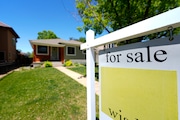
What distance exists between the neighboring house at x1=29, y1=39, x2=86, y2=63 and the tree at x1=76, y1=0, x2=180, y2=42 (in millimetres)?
10478

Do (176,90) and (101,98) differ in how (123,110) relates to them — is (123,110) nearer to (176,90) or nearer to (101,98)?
(101,98)

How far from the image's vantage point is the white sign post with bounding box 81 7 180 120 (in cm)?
105

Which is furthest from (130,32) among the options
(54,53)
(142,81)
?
(54,53)

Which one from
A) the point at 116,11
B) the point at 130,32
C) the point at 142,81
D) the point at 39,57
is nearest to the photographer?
the point at 142,81

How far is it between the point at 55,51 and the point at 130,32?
21.3 meters

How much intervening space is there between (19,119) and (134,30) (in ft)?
12.9

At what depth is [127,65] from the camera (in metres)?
1.48

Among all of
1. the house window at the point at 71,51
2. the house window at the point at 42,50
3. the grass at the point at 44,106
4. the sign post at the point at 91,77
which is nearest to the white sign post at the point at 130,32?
the sign post at the point at 91,77

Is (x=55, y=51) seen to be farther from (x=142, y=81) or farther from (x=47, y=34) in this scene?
(x=47, y=34)

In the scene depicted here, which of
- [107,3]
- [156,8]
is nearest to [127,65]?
[107,3]

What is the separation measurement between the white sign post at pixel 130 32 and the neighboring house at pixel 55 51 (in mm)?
17933

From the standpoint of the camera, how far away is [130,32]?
4.58 feet

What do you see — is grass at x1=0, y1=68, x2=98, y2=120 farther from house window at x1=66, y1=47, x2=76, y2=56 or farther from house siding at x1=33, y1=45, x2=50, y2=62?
house window at x1=66, y1=47, x2=76, y2=56

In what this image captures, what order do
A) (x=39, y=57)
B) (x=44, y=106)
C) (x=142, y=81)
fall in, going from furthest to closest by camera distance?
(x=39, y=57), (x=44, y=106), (x=142, y=81)
